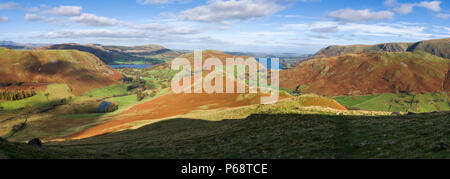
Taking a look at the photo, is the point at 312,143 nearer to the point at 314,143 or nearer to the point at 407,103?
the point at 314,143

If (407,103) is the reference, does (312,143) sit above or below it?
above

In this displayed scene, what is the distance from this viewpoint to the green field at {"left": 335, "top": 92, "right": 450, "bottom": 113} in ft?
584

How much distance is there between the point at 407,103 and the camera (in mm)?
186750

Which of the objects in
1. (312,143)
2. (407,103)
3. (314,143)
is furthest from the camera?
(407,103)

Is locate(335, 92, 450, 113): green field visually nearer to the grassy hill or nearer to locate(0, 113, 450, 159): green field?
the grassy hill

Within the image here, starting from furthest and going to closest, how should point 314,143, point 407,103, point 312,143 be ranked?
1. point 407,103
2. point 312,143
3. point 314,143

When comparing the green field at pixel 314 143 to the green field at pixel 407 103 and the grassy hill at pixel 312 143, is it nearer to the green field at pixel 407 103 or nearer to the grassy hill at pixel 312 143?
the grassy hill at pixel 312 143

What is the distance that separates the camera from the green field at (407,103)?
17802cm

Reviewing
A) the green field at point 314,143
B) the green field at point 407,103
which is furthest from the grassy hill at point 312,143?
the green field at point 407,103

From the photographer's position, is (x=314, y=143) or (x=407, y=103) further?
(x=407, y=103)

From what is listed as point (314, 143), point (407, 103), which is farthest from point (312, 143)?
point (407, 103)

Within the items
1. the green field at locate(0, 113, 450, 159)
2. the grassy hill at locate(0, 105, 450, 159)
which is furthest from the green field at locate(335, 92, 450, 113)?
the green field at locate(0, 113, 450, 159)

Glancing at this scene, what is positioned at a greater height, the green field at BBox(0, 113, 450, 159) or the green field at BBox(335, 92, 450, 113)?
the green field at BBox(0, 113, 450, 159)
